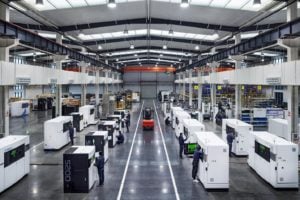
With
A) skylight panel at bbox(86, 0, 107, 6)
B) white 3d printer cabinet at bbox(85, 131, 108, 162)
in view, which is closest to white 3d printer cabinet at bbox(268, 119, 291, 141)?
white 3d printer cabinet at bbox(85, 131, 108, 162)

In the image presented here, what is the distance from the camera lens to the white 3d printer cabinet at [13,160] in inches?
410

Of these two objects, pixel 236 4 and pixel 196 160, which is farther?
pixel 236 4

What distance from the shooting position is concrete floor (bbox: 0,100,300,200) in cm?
1017

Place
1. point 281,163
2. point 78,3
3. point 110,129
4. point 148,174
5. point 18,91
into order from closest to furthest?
point 281,163 → point 148,174 → point 78,3 → point 110,129 → point 18,91

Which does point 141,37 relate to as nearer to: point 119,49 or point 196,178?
point 119,49

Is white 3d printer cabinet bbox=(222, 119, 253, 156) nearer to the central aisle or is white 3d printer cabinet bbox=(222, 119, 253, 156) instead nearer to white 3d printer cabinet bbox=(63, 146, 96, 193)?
the central aisle

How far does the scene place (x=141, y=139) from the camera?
2061 cm

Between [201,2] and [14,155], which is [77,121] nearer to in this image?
[14,155]

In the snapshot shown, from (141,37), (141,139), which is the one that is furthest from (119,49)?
(141,139)

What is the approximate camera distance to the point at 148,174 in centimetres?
1254

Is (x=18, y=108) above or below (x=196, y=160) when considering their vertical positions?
above

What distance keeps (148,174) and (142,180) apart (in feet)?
2.75

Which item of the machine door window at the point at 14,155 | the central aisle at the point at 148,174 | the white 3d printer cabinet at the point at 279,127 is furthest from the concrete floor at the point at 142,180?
the white 3d printer cabinet at the point at 279,127

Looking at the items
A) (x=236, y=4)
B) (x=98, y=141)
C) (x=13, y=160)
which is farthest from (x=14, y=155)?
(x=236, y=4)
